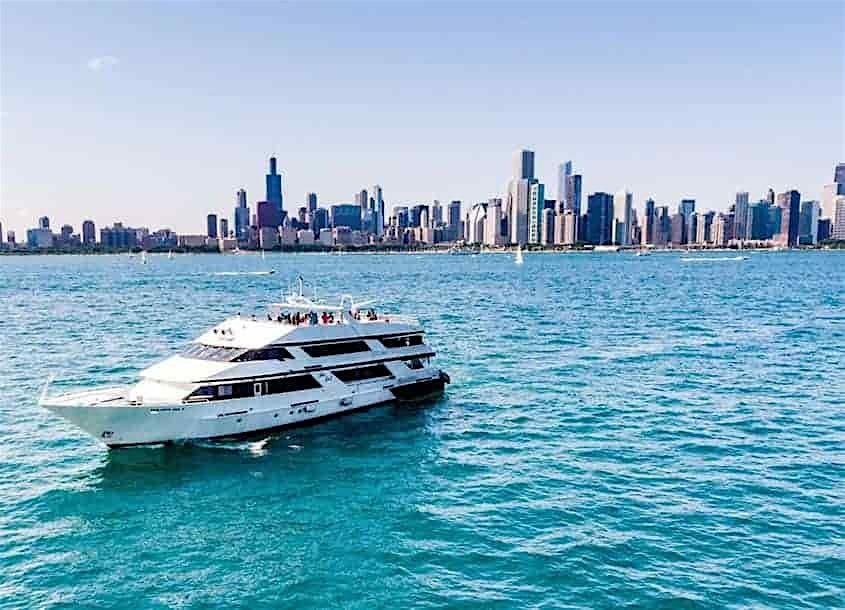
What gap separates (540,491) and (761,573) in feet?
27.6

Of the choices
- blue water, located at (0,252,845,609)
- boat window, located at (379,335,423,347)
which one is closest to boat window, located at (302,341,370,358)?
boat window, located at (379,335,423,347)

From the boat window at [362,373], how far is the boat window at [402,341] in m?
1.50

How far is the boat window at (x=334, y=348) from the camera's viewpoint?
35.0 metres

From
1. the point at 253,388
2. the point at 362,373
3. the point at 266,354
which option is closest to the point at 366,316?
the point at 362,373

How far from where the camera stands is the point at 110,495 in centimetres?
2555

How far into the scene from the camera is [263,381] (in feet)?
107

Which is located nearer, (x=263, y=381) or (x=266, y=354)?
(x=263, y=381)

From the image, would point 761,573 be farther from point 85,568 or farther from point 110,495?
point 110,495

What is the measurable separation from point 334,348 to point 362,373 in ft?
8.19

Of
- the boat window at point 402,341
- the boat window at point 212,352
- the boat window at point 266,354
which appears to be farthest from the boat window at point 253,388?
the boat window at point 402,341

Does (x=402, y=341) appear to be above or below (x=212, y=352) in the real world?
below

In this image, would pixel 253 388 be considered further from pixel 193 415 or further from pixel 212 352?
pixel 193 415

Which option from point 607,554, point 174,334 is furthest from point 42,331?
point 607,554

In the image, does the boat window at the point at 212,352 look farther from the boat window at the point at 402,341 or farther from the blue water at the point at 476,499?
the boat window at the point at 402,341
